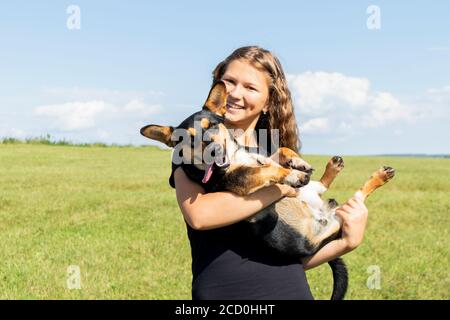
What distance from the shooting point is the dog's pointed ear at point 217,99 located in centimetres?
332

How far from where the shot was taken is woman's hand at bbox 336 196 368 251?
353 centimetres

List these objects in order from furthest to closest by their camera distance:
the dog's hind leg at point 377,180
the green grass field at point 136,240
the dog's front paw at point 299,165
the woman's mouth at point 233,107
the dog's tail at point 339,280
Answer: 1. the green grass field at point 136,240
2. the dog's tail at point 339,280
3. the dog's hind leg at point 377,180
4. the woman's mouth at point 233,107
5. the dog's front paw at point 299,165

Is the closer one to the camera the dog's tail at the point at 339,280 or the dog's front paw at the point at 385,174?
the dog's front paw at the point at 385,174

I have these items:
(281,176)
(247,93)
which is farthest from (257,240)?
(247,93)

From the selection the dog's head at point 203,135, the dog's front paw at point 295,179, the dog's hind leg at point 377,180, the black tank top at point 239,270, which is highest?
the dog's head at point 203,135

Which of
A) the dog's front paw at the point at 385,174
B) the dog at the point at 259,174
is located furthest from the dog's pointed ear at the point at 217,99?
the dog's front paw at the point at 385,174

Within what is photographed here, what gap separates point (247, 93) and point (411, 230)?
11.5 meters

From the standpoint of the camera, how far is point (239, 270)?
3160 millimetres

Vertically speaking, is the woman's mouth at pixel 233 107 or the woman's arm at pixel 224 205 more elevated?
the woman's mouth at pixel 233 107

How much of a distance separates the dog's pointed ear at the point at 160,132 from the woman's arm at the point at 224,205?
0.43 meters

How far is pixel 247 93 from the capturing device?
3580mm

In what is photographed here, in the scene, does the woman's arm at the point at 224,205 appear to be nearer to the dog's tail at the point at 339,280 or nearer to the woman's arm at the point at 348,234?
the woman's arm at the point at 348,234

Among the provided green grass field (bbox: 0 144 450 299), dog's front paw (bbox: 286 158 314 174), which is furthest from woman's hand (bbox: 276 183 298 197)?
green grass field (bbox: 0 144 450 299)

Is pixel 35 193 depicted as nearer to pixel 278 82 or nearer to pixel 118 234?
pixel 118 234
